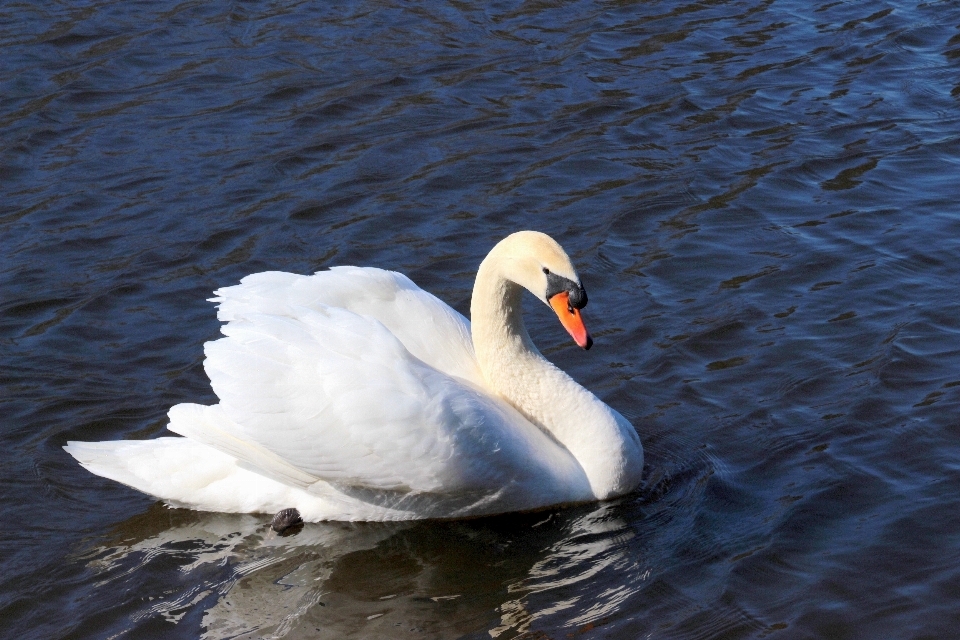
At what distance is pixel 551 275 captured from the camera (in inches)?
A: 230

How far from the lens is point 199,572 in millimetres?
5723

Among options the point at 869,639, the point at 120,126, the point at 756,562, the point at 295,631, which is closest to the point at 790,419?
the point at 756,562

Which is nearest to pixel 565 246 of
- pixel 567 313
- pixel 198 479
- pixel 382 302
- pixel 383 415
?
pixel 382 302

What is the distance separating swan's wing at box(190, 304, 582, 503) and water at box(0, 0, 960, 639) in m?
0.42

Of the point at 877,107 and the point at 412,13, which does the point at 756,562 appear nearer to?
the point at 877,107

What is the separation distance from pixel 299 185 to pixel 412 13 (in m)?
3.75

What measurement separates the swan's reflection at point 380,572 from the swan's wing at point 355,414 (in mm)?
318

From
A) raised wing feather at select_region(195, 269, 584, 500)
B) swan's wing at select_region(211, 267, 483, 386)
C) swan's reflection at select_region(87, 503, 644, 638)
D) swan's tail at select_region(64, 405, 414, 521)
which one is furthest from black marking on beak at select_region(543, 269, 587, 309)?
swan's tail at select_region(64, 405, 414, 521)

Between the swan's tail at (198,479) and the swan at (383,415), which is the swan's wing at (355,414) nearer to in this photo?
→ the swan at (383,415)

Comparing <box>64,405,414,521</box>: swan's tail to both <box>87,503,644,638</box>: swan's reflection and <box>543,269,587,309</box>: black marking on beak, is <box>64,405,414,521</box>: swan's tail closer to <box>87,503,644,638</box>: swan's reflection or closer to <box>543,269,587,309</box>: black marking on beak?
<box>87,503,644,638</box>: swan's reflection

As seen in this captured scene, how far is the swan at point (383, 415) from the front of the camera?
5.66 m

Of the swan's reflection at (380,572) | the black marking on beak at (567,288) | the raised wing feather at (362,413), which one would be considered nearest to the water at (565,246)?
the swan's reflection at (380,572)

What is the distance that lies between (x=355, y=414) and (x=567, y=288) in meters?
1.18

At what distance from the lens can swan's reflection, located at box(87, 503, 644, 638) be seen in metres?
5.34
